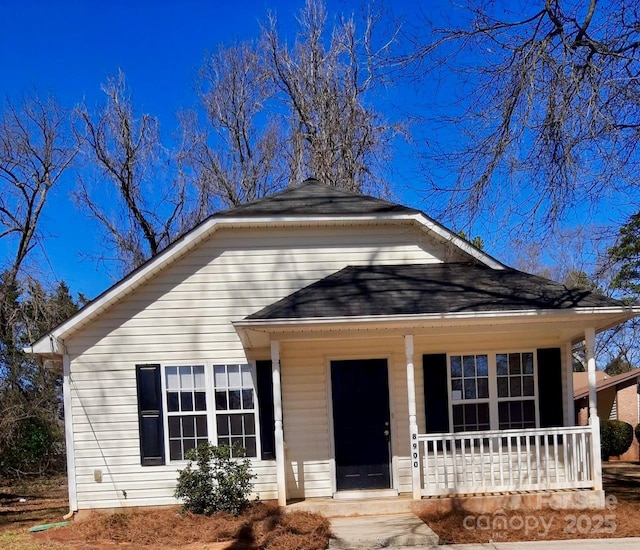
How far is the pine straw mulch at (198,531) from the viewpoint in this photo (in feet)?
21.9

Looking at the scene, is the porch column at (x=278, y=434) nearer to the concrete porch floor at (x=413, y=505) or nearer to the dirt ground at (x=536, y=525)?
the concrete porch floor at (x=413, y=505)

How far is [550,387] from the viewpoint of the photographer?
8.73 metres

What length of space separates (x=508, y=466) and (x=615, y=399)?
15626 millimetres

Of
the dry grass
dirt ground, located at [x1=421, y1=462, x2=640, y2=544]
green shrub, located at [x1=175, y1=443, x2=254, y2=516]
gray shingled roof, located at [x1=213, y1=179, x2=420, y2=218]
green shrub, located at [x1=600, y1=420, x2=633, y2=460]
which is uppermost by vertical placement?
gray shingled roof, located at [x1=213, y1=179, x2=420, y2=218]

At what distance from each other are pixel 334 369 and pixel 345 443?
115 cm

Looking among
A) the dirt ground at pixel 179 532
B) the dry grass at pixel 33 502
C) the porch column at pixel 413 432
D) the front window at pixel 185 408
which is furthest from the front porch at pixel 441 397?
the dry grass at pixel 33 502

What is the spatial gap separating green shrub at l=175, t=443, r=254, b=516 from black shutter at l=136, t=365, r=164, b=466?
28.2 inches

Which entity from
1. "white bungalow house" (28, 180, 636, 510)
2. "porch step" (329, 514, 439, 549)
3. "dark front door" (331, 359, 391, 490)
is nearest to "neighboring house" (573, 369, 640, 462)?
"white bungalow house" (28, 180, 636, 510)

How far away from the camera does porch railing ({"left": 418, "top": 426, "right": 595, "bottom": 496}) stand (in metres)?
7.73

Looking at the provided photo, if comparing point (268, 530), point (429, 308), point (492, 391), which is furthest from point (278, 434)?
point (492, 391)

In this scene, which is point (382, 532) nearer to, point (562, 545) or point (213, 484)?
point (562, 545)

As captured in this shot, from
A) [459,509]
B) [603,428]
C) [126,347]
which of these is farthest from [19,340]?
[603,428]

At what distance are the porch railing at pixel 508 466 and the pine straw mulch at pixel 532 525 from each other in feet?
1.18

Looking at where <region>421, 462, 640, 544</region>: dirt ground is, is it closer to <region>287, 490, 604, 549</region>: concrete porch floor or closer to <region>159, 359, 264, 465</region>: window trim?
<region>287, 490, 604, 549</region>: concrete porch floor
